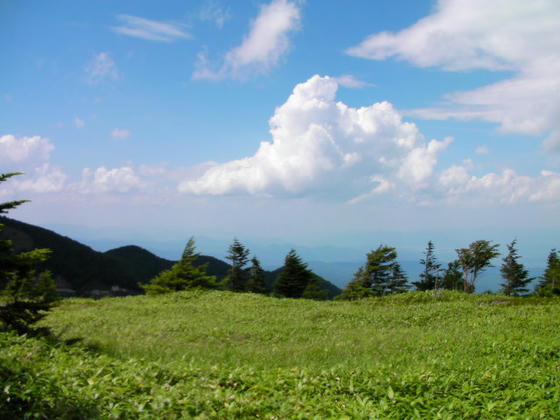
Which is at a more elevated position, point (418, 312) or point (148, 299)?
point (418, 312)

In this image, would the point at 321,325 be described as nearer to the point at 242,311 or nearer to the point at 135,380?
the point at 242,311

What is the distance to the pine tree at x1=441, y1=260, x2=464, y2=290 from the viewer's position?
57.9m

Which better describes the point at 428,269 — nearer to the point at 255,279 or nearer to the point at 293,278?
the point at 293,278

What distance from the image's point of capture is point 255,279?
57875 millimetres

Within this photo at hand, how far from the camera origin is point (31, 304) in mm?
9703

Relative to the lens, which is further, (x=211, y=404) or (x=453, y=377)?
(x=453, y=377)

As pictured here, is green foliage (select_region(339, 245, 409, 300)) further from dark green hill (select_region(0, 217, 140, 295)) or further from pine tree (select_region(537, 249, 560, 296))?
dark green hill (select_region(0, 217, 140, 295))

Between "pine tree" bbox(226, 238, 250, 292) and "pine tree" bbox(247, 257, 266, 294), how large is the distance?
1.34m

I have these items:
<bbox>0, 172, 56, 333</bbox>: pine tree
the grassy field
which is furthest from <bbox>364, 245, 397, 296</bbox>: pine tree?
<bbox>0, 172, 56, 333</bbox>: pine tree

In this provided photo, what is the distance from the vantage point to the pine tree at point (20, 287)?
9359 millimetres

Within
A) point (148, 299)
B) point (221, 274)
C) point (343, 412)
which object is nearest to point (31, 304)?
point (343, 412)

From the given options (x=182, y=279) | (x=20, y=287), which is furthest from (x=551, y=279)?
(x=20, y=287)

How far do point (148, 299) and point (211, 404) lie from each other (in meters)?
19.1

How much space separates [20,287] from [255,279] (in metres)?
49.0
